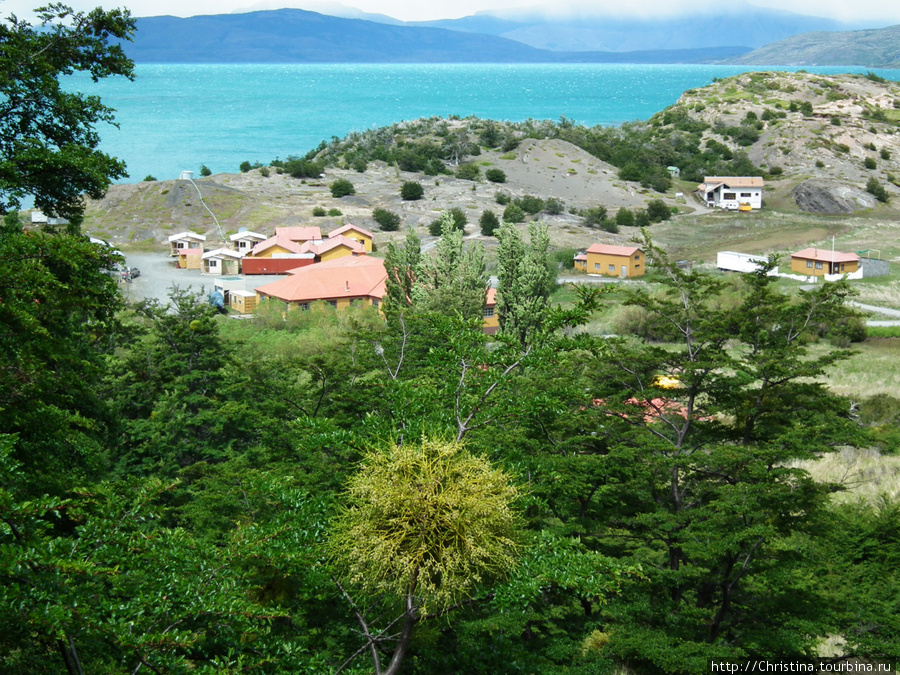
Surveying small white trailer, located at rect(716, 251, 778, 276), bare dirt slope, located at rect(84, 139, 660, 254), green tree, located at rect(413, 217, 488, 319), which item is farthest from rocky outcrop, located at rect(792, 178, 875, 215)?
green tree, located at rect(413, 217, 488, 319)

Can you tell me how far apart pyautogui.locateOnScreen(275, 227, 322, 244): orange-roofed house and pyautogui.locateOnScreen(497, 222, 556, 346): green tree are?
2978cm

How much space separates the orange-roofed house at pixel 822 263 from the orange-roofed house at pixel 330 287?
25.1m

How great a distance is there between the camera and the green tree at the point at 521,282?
2388cm

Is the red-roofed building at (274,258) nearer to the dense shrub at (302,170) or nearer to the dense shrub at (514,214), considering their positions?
the dense shrub at (514,214)

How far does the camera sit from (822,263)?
45781mm

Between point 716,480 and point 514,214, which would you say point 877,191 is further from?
point 716,480

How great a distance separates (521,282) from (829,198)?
2459 inches

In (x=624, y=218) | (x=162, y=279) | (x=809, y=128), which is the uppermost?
(x=809, y=128)

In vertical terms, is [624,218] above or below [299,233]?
above

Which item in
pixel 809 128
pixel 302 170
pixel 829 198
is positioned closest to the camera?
pixel 829 198

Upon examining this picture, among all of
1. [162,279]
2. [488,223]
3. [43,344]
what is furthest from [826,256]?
[43,344]

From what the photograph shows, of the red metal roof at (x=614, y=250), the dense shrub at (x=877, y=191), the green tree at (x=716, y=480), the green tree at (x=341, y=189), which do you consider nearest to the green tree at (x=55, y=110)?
the green tree at (x=716, y=480)

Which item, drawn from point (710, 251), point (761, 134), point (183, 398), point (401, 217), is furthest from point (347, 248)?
point (761, 134)

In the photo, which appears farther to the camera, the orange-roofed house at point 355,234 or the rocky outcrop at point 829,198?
the rocky outcrop at point 829,198
